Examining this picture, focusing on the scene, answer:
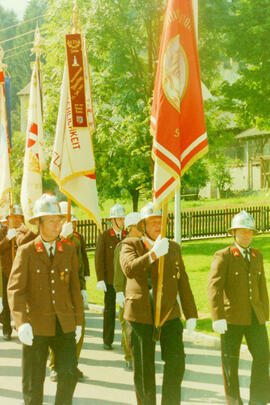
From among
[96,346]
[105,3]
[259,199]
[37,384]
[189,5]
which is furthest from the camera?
[259,199]

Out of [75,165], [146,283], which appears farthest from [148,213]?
[75,165]

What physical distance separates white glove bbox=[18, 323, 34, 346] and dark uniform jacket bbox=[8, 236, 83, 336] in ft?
0.19

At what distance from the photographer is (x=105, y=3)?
725 inches

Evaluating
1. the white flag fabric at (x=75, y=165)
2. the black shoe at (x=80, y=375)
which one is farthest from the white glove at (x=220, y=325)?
the white flag fabric at (x=75, y=165)

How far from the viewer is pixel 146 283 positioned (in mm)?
5727

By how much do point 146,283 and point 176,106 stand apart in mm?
1844

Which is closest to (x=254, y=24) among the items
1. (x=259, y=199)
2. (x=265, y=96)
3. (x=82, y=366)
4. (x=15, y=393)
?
(x=265, y=96)

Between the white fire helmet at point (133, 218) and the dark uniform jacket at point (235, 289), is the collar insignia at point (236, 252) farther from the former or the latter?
the white fire helmet at point (133, 218)

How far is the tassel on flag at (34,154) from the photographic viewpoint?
9.03 meters

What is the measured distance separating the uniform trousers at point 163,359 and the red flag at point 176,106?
136 cm

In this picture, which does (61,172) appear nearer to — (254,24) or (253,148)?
(254,24)

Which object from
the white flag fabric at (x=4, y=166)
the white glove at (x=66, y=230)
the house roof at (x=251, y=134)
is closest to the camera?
the white glove at (x=66, y=230)

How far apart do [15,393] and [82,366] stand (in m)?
1.39

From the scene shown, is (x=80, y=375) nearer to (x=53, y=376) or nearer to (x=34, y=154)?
(x=53, y=376)
